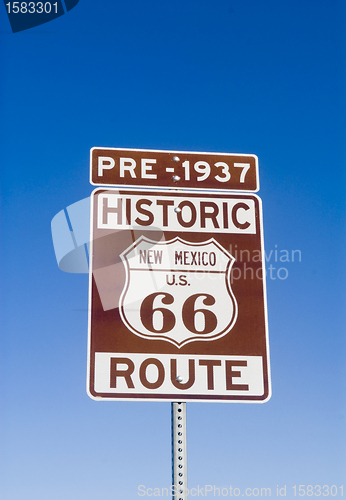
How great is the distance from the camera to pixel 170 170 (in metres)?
3.11

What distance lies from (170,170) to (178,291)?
2.24 feet

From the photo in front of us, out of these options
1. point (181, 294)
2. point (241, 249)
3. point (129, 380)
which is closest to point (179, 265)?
point (181, 294)

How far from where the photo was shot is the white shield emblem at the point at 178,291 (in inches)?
110

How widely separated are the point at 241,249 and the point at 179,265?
0.34 m

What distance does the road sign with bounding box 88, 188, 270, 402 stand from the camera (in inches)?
107

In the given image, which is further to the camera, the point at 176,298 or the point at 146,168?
the point at 146,168

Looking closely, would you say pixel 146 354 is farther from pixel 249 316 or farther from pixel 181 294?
pixel 249 316

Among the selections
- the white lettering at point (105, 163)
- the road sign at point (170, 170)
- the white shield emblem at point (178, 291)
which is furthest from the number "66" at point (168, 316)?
the white lettering at point (105, 163)

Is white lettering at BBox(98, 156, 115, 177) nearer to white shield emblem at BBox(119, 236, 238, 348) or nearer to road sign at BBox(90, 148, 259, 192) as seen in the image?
road sign at BBox(90, 148, 259, 192)

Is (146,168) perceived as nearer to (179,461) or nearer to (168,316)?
(168,316)

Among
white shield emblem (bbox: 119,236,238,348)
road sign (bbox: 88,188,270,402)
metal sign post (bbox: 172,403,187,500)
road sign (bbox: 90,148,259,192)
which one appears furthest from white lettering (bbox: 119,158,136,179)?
metal sign post (bbox: 172,403,187,500)

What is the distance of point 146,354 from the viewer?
273cm

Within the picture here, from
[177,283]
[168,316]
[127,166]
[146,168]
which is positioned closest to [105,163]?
[127,166]

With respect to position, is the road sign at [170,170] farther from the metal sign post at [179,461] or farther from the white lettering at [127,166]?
the metal sign post at [179,461]
